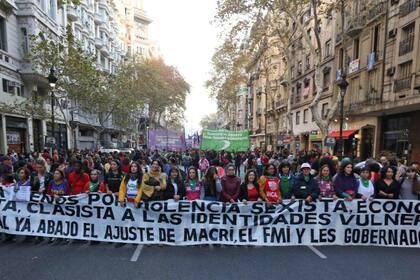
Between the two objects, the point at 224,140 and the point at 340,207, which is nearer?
the point at 340,207

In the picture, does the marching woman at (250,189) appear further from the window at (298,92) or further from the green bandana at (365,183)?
the window at (298,92)

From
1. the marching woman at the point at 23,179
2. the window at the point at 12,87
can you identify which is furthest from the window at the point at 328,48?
the marching woman at the point at 23,179

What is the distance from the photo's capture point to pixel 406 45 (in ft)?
49.9

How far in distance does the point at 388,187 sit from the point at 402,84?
13.5m

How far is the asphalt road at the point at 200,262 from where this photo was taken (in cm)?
383

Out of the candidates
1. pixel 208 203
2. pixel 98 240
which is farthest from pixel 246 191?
pixel 98 240

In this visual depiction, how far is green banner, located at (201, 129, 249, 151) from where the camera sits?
1245 centimetres

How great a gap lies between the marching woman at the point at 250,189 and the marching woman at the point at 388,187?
2.37 metres

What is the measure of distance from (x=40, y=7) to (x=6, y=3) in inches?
156

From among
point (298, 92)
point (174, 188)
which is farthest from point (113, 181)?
point (298, 92)

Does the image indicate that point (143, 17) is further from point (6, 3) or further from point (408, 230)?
point (408, 230)

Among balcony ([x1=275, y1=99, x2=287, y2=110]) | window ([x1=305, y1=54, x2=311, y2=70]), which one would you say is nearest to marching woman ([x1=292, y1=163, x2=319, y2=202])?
window ([x1=305, y1=54, x2=311, y2=70])

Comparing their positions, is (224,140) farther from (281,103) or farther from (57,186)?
(281,103)

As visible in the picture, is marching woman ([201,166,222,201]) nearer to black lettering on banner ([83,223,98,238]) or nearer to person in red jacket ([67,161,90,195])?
black lettering on banner ([83,223,98,238])
